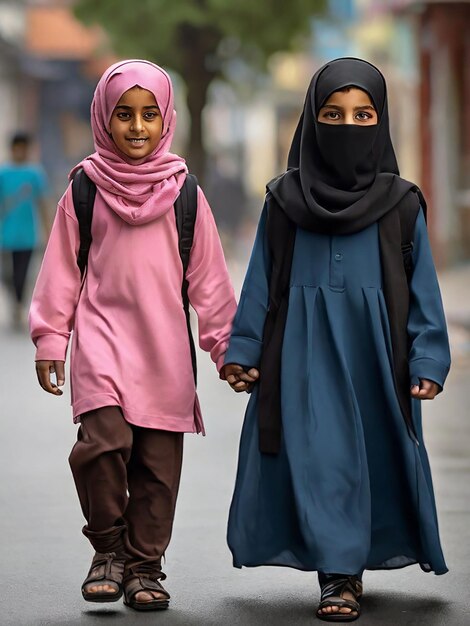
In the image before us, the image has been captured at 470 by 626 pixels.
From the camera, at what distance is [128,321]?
18.9ft

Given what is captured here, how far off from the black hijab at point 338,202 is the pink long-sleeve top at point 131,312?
0.21m

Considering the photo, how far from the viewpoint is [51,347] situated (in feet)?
18.9

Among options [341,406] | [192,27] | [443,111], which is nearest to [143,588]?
[341,406]

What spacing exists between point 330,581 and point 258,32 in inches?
1032

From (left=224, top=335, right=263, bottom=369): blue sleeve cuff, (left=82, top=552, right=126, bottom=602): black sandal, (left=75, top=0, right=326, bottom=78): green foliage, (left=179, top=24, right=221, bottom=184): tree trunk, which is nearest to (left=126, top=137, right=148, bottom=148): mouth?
(left=224, top=335, right=263, bottom=369): blue sleeve cuff

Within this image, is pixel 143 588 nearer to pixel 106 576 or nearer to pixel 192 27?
pixel 106 576

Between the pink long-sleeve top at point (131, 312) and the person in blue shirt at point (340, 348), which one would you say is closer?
the person in blue shirt at point (340, 348)

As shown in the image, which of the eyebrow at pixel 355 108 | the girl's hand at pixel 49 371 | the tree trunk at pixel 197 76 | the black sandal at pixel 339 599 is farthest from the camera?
the tree trunk at pixel 197 76

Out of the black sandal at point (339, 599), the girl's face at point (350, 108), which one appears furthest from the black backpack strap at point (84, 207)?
the black sandal at point (339, 599)

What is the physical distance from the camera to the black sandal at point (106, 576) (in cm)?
564

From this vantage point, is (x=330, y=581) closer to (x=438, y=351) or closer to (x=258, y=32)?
(x=438, y=351)

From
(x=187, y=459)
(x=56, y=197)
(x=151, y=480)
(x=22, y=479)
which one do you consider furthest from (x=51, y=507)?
(x=56, y=197)

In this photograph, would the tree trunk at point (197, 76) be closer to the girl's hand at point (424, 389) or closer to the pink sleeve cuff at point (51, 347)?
Answer: the pink sleeve cuff at point (51, 347)

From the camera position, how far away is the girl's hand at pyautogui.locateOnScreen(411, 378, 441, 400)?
18.4 feet
